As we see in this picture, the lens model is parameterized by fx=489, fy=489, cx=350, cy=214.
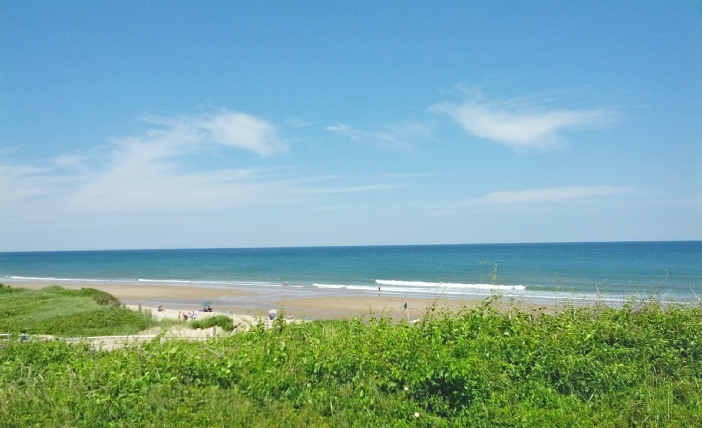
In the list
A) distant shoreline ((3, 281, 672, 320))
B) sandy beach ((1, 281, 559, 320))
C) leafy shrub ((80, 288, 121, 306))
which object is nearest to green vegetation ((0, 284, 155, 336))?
leafy shrub ((80, 288, 121, 306))

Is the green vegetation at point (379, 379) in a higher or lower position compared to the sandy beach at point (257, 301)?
higher

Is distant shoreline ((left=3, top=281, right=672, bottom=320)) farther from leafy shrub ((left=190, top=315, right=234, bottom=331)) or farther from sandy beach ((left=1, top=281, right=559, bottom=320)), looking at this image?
leafy shrub ((left=190, top=315, right=234, bottom=331))

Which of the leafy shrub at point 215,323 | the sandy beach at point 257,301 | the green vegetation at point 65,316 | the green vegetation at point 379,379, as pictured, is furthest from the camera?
the sandy beach at point 257,301

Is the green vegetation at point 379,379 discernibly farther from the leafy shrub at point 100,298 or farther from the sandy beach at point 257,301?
the leafy shrub at point 100,298

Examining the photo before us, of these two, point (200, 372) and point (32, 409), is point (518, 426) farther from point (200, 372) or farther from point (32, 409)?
point (32, 409)

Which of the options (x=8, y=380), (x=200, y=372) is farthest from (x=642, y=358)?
(x=8, y=380)

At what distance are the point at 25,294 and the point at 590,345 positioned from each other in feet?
99.6

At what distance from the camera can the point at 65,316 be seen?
19.6 metres

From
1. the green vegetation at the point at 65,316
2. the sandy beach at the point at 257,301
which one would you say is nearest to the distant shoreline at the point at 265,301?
the sandy beach at the point at 257,301

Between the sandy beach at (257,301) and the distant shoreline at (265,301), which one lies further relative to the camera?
the distant shoreline at (265,301)

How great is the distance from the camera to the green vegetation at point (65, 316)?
1709 centimetres

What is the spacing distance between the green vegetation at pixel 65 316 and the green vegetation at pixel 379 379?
33.8 ft

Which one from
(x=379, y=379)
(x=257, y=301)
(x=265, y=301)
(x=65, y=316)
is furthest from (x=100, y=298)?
(x=379, y=379)

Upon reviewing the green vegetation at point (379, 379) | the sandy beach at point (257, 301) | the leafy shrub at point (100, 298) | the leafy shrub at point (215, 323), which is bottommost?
the sandy beach at point (257, 301)
